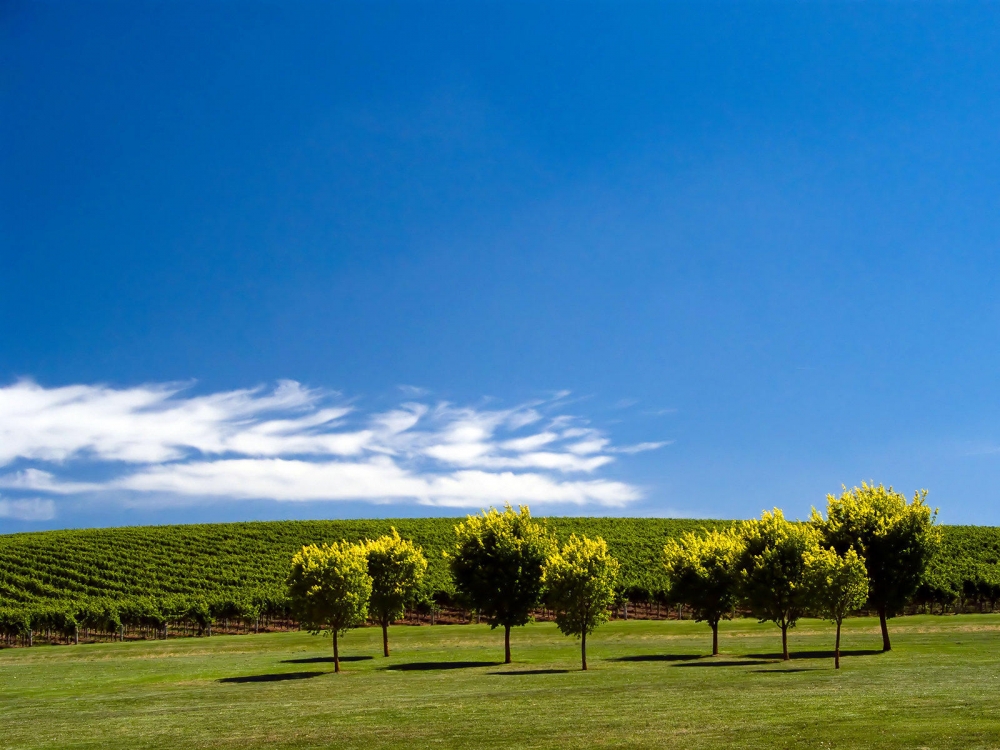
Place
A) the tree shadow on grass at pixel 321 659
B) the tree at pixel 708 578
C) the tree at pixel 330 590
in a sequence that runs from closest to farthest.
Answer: the tree at pixel 330 590 < the tree shadow on grass at pixel 321 659 < the tree at pixel 708 578

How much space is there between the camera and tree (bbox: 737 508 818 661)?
163 feet

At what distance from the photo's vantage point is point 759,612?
5031cm

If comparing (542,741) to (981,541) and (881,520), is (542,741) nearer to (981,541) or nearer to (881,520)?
(881,520)

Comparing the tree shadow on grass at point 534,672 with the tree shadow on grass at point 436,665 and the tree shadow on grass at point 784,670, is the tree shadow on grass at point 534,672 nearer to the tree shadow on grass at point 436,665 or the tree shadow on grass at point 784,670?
the tree shadow on grass at point 436,665

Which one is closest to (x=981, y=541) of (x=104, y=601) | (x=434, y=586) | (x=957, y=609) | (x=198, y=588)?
(x=957, y=609)

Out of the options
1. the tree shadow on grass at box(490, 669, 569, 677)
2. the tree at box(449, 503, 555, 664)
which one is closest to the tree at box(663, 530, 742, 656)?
the tree at box(449, 503, 555, 664)

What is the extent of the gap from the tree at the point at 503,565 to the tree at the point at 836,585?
1738cm

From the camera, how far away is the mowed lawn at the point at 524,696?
2294 centimetres

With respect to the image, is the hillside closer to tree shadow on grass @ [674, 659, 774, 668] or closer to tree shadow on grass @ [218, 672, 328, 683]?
tree shadow on grass @ [218, 672, 328, 683]

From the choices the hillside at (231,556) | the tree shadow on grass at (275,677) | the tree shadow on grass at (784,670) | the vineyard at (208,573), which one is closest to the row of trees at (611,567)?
the tree shadow on grass at (275,677)

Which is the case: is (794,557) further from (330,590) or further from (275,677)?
(275,677)

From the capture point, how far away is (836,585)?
40031 mm

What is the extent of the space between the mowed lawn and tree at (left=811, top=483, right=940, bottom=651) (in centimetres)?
362

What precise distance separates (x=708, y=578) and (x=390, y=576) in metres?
20.5
